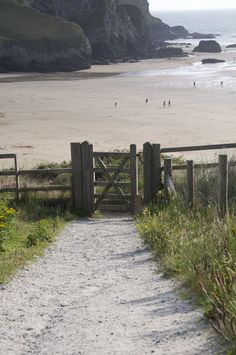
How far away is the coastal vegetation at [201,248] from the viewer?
5.21m

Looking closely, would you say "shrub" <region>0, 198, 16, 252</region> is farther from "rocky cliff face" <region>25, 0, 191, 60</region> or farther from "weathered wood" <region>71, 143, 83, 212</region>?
"rocky cliff face" <region>25, 0, 191, 60</region>

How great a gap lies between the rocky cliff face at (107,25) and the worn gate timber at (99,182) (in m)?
Answer: 88.2

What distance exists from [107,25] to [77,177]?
100 m

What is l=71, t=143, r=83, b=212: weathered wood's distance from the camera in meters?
13.5

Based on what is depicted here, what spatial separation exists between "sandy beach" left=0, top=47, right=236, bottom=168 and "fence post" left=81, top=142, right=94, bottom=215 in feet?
17.9

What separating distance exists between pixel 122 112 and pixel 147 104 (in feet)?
13.8

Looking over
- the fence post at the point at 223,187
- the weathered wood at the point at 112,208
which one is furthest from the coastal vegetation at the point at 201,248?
the weathered wood at the point at 112,208

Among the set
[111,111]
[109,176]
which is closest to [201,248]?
[109,176]

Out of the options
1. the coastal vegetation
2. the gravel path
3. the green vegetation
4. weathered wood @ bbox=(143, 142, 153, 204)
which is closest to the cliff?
the green vegetation

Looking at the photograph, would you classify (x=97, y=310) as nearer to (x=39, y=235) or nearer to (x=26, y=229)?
(x=39, y=235)

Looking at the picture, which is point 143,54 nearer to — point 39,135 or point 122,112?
point 122,112

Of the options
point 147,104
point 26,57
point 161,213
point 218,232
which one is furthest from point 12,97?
point 218,232

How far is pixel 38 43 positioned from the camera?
89375mm

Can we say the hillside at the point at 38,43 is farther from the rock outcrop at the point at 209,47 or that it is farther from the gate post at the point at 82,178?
the gate post at the point at 82,178
